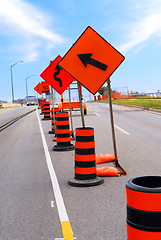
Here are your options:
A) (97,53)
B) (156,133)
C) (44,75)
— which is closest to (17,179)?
(97,53)

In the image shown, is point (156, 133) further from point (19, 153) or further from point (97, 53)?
point (97, 53)

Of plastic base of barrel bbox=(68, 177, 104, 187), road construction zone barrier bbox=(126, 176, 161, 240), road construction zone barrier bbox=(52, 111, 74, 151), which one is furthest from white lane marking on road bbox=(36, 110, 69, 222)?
road construction zone barrier bbox=(126, 176, 161, 240)

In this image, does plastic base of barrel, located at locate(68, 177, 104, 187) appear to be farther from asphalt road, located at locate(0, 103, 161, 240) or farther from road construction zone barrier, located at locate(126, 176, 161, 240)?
road construction zone barrier, located at locate(126, 176, 161, 240)

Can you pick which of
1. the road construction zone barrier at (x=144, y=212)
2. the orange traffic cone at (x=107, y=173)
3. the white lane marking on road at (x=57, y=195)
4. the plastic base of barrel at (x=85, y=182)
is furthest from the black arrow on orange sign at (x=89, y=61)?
the road construction zone barrier at (x=144, y=212)

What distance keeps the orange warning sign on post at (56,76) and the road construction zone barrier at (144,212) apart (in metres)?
10.9

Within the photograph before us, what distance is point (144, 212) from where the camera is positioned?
308 cm

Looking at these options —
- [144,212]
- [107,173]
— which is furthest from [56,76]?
[144,212]

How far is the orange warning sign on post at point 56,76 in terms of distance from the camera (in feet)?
45.5

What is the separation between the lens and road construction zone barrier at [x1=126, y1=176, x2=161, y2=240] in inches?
119

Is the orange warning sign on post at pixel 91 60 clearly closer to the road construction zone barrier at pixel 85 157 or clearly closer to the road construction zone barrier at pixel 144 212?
the road construction zone barrier at pixel 85 157

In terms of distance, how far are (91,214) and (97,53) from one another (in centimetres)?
365

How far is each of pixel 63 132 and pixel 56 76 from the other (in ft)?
9.86

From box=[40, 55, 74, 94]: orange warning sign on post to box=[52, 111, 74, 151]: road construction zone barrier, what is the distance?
212 cm

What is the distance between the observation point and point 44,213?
553 centimetres
